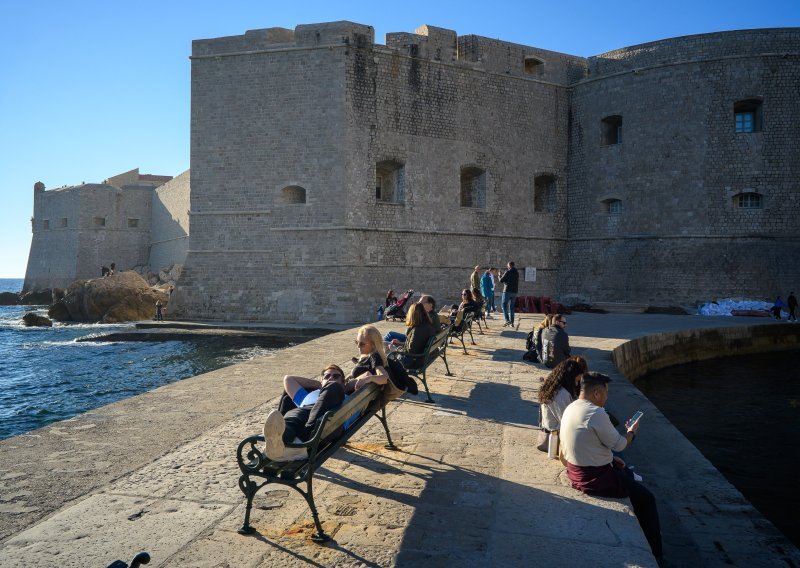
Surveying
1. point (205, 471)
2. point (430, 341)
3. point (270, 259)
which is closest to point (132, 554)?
point (205, 471)

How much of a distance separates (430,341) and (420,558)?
10.3ft

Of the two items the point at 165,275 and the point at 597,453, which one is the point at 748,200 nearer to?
the point at 597,453

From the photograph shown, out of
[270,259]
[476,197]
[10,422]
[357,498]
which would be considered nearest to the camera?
[357,498]

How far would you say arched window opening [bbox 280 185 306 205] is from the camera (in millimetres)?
16500

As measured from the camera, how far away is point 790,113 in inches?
662

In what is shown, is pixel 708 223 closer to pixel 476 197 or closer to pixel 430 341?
pixel 476 197

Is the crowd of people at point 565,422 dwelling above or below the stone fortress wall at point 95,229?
below

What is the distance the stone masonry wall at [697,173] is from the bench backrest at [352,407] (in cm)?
1618

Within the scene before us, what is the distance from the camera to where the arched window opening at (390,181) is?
17047mm

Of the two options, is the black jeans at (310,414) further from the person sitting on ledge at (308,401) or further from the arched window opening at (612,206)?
the arched window opening at (612,206)

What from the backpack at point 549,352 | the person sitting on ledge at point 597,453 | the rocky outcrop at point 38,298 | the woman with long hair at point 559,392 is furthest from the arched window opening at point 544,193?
the rocky outcrop at point 38,298

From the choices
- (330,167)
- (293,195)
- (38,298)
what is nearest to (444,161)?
(330,167)

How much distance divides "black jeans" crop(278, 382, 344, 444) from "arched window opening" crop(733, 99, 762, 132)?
18133 millimetres

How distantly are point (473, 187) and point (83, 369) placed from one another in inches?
462
